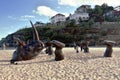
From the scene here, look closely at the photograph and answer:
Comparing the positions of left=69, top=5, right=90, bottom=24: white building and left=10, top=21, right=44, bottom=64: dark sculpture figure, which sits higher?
left=69, top=5, right=90, bottom=24: white building

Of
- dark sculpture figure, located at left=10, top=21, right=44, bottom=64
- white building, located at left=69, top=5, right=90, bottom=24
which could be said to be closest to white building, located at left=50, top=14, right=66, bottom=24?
white building, located at left=69, top=5, right=90, bottom=24

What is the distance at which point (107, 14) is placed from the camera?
9669cm

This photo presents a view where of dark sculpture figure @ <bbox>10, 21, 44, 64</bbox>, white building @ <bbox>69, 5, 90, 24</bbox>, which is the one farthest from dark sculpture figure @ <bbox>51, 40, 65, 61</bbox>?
white building @ <bbox>69, 5, 90, 24</bbox>

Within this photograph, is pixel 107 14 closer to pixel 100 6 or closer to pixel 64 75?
pixel 100 6

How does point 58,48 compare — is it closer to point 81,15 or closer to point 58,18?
point 81,15

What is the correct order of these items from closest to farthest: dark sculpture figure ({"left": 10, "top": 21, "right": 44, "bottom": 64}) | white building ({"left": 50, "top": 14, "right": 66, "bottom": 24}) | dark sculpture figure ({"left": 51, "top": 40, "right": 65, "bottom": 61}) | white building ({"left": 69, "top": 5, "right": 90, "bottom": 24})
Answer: dark sculpture figure ({"left": 10, "top": 21, "right": 44, "bottom": 64}) → dark sculpture figure ({"left": 51, "top": 40, "right": 65, "bottom": 61}) → white building ({"left": 69, "top": 5, "right": 90, "bottom": 24}) → white building ({"left": 50, "top": 14, "right": 66, "bottom": 24})

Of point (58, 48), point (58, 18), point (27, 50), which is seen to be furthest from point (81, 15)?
point (27, 50)

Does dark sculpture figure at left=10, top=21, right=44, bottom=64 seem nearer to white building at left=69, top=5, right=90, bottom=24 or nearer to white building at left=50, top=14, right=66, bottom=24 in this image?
white building at left=69, top=5, right=90, bottom=24

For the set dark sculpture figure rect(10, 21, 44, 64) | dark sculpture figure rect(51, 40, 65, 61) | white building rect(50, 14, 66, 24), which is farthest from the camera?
white building rect(50, 14, 66, 24)

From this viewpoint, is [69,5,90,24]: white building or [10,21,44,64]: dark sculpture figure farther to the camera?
[69,5,90,24]: white building

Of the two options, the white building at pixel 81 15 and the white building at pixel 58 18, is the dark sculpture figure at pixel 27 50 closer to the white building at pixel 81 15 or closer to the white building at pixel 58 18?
the white building at pixel 81 15

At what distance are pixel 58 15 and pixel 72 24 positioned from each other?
43121 millimetres

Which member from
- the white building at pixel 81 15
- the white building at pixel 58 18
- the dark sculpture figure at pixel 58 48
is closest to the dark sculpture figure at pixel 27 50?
the dark sculpture figure at pixel 58 48

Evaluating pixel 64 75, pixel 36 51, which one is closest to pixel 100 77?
pixel 64 75
